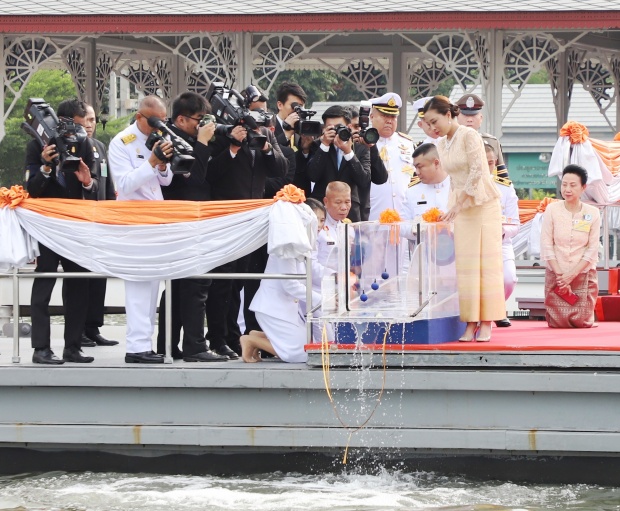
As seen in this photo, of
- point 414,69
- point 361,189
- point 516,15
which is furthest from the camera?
point 414,69

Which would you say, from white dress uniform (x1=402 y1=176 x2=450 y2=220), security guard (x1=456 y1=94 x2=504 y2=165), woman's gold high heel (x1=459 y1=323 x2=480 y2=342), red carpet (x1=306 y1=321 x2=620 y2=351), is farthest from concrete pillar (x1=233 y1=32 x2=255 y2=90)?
woman's gold high heel (x1=459 y1=323 x2=480 y2=342)

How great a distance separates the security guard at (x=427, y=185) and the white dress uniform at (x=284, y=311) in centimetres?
143

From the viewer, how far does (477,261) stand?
846cm

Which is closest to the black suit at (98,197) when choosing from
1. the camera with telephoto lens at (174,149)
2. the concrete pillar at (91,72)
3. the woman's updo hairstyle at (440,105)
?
the camera with telephoto lens at (174,149)

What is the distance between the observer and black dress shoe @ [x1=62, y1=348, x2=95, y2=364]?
865 centimetres

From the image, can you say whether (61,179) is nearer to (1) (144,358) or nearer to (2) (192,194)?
(2) (192,194)

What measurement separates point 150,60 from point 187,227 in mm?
17943

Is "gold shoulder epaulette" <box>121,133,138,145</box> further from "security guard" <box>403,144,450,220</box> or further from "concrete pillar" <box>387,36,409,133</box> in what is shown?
"concrete pillar" <box>387,36,409,133</box>

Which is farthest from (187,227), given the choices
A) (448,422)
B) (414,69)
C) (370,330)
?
(414,69)

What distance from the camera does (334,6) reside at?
2002 cm

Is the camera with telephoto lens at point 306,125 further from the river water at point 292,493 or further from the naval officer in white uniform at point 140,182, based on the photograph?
the river water at point 292,493

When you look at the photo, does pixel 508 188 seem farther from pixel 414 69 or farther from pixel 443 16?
pixel 414 69

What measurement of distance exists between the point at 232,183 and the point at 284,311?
119cm

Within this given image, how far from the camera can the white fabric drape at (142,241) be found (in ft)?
27.6
